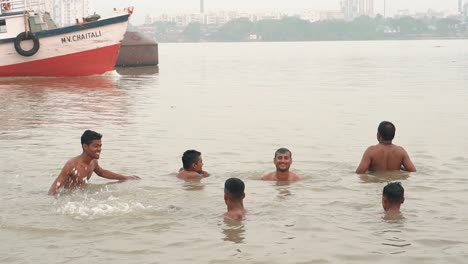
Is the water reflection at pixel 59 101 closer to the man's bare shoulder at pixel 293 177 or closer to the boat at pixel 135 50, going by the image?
the man's bare shoulder at pixel 293 177

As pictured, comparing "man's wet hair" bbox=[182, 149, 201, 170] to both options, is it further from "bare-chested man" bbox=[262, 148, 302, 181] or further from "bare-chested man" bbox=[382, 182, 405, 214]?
"bare-chested man" bbox=[382, 182, 405, 214]

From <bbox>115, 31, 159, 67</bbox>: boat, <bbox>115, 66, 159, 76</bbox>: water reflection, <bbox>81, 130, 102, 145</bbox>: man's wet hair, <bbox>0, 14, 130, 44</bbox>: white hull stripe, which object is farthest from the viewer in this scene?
<bbox>115, 31, 159, 67</bbox>: boat

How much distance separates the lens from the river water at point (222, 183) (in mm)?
7672

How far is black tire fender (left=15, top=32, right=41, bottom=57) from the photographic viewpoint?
32.3 metres

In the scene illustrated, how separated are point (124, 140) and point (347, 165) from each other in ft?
15.2

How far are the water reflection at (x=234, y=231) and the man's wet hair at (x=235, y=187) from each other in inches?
10.8

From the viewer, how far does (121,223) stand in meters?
8.55

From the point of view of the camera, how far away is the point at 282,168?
1052 cm

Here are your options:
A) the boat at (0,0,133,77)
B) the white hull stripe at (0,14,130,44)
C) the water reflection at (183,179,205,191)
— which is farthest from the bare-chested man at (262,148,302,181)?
the white hull stripe at (0,14,130,44)

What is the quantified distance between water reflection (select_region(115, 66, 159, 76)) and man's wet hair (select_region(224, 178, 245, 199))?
31.3 m

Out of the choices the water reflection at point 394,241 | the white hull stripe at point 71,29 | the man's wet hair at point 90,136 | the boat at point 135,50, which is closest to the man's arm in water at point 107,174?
the man's wet hair at point 90,136

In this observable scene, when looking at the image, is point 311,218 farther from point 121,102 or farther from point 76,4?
point 76,4

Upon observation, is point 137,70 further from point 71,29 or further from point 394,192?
point 394,192

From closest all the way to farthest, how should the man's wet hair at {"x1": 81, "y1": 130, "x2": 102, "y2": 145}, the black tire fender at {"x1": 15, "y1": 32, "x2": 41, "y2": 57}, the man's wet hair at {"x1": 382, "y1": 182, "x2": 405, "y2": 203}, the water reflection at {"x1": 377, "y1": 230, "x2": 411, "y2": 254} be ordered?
the water reflection at {"x1": 377, "y1": 230, "x2": 411, "y2": 254} → the man's wet hair at {"x1": 382, "y1": 182, "x2": 405, "y2": 203} → the man's wet hair at {"x1": 81, "y1": 130, "x2": 102, "y2": 145} → the black tire fender at {"x1": 15, "y1": 32, "x2": 41, "y2": 57}
